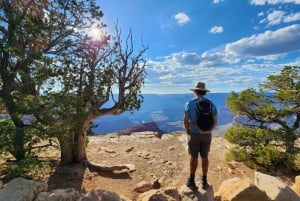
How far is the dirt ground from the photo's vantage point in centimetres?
1073

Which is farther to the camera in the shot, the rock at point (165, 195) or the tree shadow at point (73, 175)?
the tree shadow at point (73, 175)

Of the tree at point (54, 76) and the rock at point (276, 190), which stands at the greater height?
the tree at point (54, 76)

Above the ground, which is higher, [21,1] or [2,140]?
[21,1]

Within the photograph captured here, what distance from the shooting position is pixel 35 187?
292 inches

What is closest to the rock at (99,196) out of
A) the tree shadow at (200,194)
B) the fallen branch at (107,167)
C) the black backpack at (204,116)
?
the tree shadow at (200,194)

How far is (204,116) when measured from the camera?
7648mm

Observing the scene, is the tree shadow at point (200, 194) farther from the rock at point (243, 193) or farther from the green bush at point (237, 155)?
the green bush at point (237, 155)

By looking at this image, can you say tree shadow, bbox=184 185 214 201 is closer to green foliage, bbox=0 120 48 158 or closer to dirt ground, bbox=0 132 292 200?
dirt ground, bbox=0 132 292 200

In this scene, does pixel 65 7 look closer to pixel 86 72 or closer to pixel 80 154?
pixel 86 72

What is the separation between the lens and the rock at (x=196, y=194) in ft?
24.2

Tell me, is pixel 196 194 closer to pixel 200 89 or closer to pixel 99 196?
pixel 99 196

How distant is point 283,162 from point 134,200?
26.1 feet

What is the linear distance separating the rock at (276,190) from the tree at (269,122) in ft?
12.5

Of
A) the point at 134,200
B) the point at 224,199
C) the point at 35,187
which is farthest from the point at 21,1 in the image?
the point at 224,199
